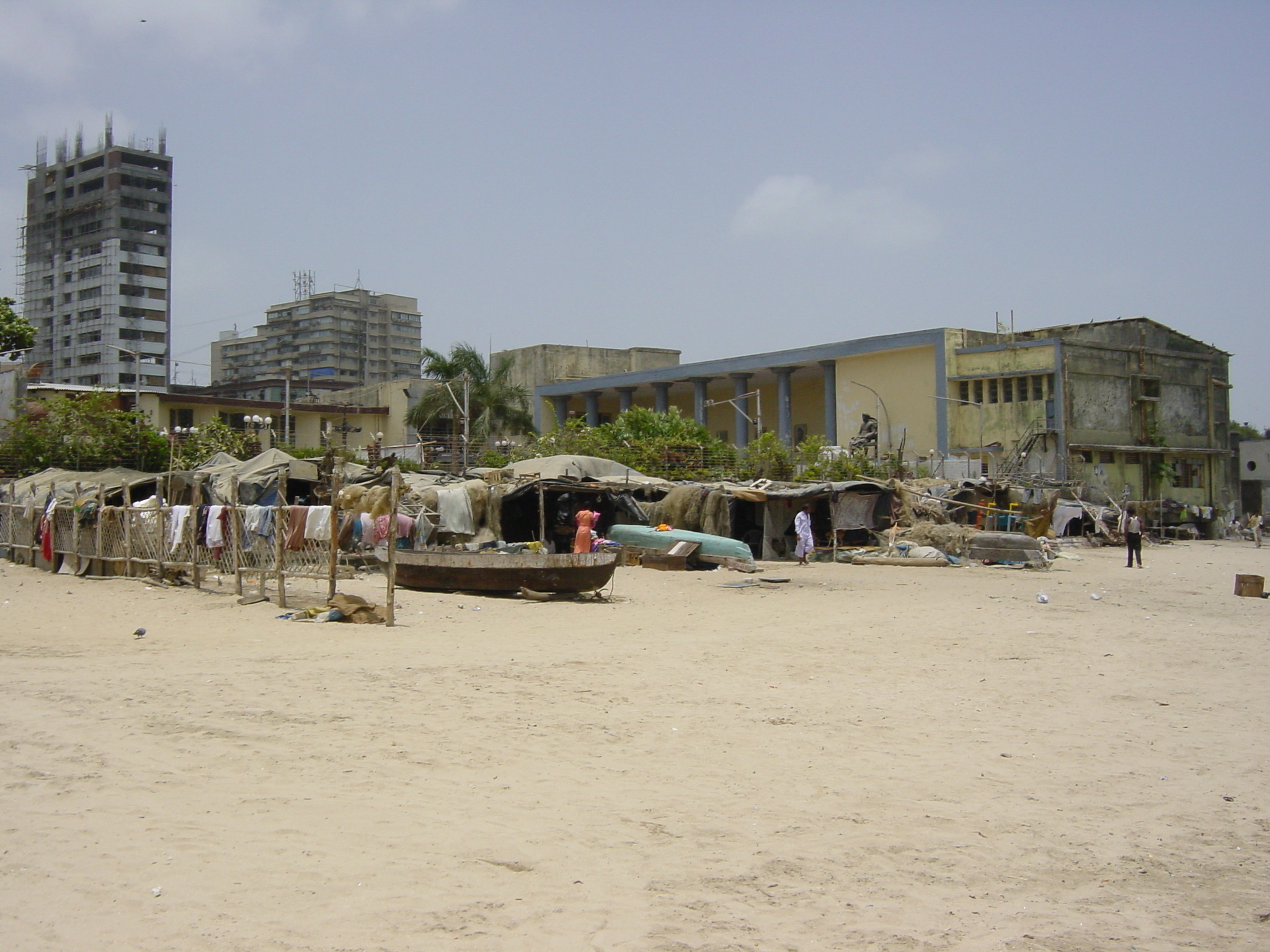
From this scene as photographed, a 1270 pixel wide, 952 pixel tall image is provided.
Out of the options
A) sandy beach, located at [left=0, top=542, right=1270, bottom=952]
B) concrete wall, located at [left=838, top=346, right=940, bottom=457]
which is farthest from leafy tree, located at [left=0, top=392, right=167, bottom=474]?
concrete wall, located at [left=838, top=346, right=940, bottom=457]

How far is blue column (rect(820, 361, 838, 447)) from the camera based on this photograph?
46156mm

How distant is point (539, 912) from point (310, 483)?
2118 centimetres

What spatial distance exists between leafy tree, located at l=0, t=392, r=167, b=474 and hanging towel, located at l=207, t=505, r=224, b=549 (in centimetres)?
1457

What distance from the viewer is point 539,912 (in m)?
5.02

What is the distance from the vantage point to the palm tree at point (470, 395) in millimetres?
48969

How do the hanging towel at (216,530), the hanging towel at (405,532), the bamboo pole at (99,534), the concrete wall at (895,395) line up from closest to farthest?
1. the hanging towel at (216,530)
2. the bamboo pole at (99,534)
3. the hanging towel at (405,532)
4. the concrete wall at (895,395)

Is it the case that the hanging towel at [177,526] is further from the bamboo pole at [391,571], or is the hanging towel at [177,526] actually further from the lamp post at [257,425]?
the lamp post at [257,425]

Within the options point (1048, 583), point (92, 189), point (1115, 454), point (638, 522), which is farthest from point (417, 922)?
point (92, 189)

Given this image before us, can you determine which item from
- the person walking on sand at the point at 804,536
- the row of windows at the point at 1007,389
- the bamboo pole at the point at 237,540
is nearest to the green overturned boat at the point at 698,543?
the person walking on sand at the point at 804,536

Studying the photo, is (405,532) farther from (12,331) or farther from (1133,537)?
(12,331)

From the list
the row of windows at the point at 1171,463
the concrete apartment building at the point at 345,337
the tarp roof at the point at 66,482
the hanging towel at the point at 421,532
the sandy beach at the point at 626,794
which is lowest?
the sandy beach at the point at 626,794

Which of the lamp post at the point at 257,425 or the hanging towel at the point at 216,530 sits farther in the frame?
the lamp post at the point at 257,425

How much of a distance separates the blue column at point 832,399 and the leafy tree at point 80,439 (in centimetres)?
2638

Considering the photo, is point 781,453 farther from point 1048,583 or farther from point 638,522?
point 1048,583
